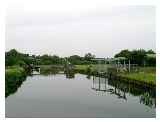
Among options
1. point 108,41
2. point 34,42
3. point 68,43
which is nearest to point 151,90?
point 108,41

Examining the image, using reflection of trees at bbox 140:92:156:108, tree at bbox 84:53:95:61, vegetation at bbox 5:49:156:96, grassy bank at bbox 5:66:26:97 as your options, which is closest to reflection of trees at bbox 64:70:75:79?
vegetation at bbox 5:49:156:96

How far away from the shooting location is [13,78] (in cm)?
363

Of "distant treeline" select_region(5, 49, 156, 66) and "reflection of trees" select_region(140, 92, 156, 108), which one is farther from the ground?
"distant treeline" select_region(5, 49, 156, 66)

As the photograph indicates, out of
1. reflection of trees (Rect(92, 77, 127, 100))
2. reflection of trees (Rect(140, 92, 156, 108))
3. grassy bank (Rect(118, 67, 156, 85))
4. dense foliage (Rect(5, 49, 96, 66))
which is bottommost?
reflection of trees (Rect(140, 92, 156, 108))

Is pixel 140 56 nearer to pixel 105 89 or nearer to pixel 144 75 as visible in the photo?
pixel 144 75

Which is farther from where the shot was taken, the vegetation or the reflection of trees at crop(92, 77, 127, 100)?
the reflection of trees at crop(92, 77, 127, 100)

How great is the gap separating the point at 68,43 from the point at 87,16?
0.26 metres

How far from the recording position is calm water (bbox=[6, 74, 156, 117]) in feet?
11.7

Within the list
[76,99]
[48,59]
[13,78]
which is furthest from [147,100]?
[13,78]

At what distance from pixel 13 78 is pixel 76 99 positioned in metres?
0.51

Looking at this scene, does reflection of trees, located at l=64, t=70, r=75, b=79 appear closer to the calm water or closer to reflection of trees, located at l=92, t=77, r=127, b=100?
the calm water

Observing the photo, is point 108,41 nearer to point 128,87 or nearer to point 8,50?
point 128,87

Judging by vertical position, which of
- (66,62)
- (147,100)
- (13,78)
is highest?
(66,62)

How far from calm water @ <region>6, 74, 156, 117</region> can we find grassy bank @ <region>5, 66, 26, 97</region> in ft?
0.14
